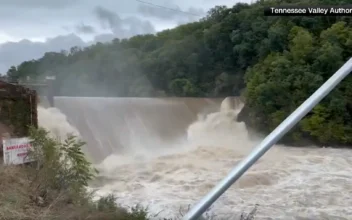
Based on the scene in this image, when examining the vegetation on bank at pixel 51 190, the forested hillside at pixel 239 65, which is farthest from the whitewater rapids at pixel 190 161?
the vegetation on bank at pixel 51 190

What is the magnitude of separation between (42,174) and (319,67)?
1991cm

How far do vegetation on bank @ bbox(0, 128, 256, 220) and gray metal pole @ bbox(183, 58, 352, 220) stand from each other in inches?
103

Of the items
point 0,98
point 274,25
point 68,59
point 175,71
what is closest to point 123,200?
point 0,98

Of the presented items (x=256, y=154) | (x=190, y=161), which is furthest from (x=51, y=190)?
(x=190, y=161)

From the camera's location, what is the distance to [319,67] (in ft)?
77.7

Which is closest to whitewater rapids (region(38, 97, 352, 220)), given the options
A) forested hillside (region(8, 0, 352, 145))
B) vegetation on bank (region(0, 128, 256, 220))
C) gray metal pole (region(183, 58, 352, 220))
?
forested hillside (region(8, 0, 352, 145))

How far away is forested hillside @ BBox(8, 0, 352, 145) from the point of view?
22703 millimetres

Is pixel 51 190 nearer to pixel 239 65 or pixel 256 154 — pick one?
pixel 256 154

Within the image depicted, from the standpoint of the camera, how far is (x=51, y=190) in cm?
554

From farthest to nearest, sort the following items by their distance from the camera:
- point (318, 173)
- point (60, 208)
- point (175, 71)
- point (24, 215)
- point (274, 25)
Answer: point (175, 71)
point (274, 25)
point (318, 173)
point (60, 208)
point (24, 215)

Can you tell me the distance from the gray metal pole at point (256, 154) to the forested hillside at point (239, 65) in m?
14.9

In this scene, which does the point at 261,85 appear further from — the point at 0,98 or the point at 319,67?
the point at 0,98

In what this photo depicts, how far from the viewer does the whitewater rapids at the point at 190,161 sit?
36.4 ft

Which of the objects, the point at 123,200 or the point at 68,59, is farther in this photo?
the point at 68,59
